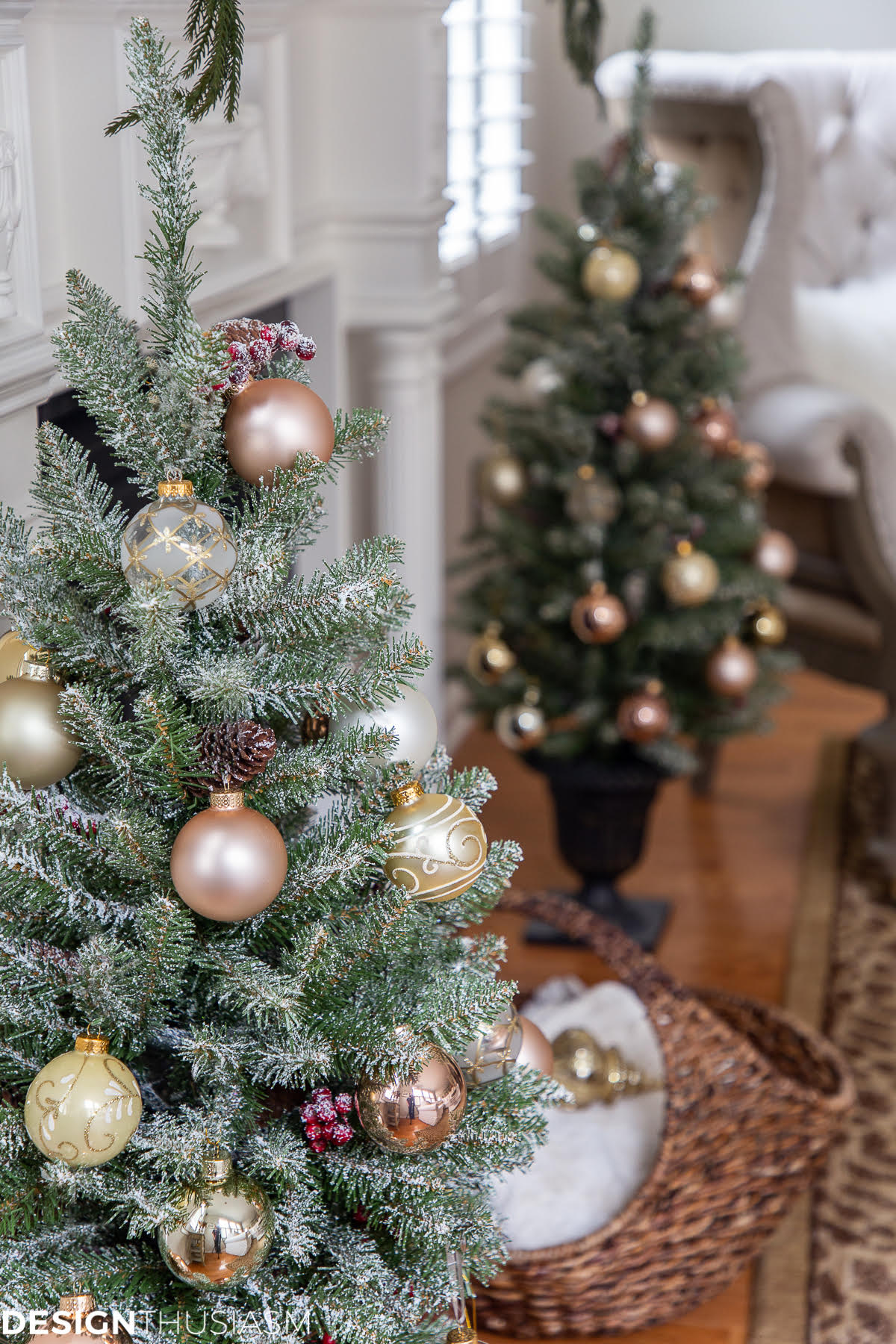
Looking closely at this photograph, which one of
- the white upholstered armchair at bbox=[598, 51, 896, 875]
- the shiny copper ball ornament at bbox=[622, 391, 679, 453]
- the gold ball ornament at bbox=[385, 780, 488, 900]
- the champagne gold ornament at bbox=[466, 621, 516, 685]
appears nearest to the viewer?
the gold ball ornament at bbox=[385, 780, 488, 900]

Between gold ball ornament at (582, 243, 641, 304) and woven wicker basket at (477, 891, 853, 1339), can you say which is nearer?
woven wicker basket at (477, 891, 853, 1339)

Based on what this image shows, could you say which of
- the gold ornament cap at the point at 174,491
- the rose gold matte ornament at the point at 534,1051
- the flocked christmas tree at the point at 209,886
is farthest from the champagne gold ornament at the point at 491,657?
the gold ornament cap at the point at 174,491

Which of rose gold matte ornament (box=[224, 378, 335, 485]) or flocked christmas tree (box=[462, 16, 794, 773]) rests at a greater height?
rose gold matte ornament (box=[224, 378, 335, 485])

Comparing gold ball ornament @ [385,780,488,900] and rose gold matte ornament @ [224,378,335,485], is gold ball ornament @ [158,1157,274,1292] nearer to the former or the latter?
gold ball ornament @ [385,780,488,900]

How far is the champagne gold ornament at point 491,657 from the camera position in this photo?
79.4 inches

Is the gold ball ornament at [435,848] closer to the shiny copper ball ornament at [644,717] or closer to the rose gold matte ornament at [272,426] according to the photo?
the rose gold matte ornament at [272,426]

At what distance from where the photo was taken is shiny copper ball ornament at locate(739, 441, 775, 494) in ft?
6.65

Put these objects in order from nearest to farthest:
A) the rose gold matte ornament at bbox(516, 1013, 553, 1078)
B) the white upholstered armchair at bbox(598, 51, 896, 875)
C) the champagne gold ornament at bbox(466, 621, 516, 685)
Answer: the rose gold matte ornament at bbox(516, 1013, 553, 1078)
the champagne gold ornament at bbox(466, 621, 516, 685)
the white upholstered armchair at bbox(598, 51, 896, 875)

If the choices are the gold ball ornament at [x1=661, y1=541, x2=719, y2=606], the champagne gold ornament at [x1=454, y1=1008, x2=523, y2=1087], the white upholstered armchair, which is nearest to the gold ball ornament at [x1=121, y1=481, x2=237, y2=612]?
the champagne gold ornament at [x1=454, y1=1008, x2=523, y2=1087]

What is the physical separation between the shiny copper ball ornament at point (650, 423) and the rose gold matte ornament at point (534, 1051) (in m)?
1.01

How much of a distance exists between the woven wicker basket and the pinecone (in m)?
0.66

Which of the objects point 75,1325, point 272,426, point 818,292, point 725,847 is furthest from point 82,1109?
point 818,292

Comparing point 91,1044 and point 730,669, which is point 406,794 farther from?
point 730,669

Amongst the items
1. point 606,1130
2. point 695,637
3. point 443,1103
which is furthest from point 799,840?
point 443,1103
